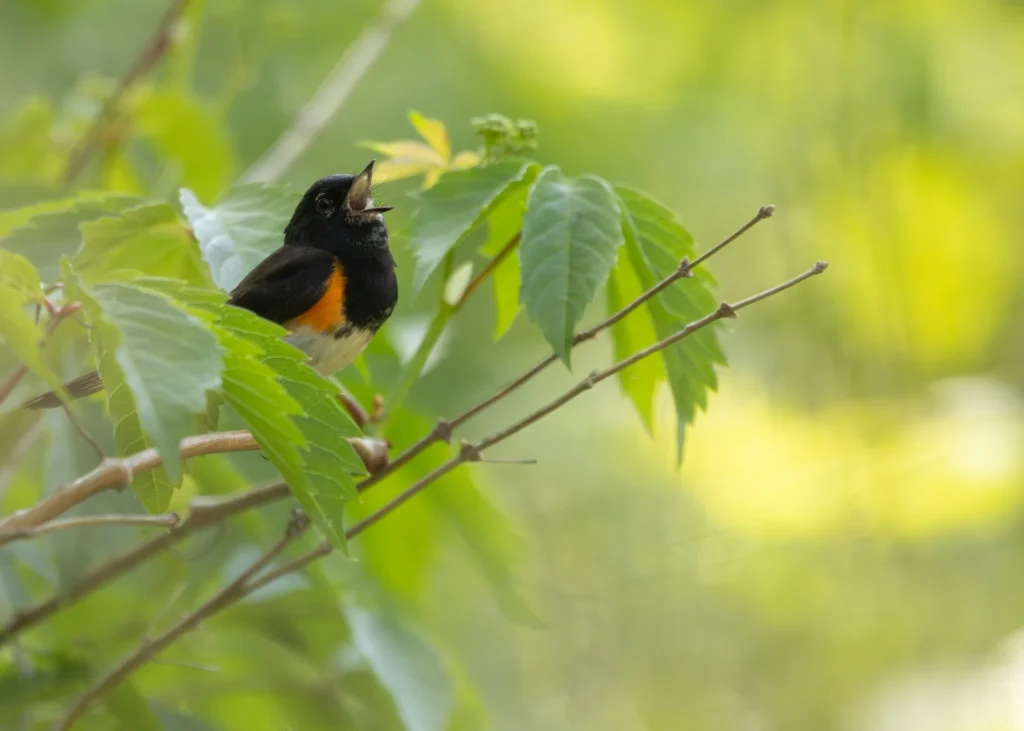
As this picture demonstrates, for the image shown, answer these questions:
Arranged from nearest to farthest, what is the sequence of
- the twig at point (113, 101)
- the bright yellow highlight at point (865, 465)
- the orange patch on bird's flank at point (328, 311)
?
the orange patch on bird's flank at point (328, 311) < the twig at point (113, 101) < the bright yellow highlight at point (865, 465)

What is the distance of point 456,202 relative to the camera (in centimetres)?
113

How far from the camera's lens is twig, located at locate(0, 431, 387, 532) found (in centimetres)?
91

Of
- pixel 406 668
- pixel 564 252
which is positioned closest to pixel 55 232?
pixel 564 252

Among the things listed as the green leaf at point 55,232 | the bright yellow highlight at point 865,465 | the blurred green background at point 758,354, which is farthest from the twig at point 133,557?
the bright yellow highlight at point 865,465

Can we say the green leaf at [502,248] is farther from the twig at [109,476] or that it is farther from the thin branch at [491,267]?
the twig at [109,476]

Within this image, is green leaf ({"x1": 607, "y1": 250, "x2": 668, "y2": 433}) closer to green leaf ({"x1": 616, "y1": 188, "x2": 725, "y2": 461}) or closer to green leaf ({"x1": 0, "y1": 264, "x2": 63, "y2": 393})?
green leaf ({"x1": 616, "y1": 188, "x2": 725, "y2": 461})

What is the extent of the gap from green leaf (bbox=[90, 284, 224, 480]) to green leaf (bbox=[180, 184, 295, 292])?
1.00 ft

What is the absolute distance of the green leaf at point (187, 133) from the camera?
1846 mm

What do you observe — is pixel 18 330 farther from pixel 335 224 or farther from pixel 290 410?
pixel 335 224

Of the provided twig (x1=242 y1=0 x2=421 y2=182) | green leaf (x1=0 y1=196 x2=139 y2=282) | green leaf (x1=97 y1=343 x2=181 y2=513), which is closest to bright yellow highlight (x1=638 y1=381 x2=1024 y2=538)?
twig (x1=242 y1=0 x2=421 y2=182)

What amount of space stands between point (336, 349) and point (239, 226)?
0.31 metres

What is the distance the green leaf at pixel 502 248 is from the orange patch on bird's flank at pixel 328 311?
0.91ft

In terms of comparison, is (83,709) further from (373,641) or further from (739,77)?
(739,77)

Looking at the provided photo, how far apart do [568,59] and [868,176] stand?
4.52ft
